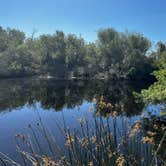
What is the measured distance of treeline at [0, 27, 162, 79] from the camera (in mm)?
38366

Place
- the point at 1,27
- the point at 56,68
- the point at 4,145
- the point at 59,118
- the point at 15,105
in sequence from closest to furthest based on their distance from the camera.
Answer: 1. the point at 4,145
2. the point at 59,118
3. the point at 15,105
4. the point at 56,68
5. the point at 1,27

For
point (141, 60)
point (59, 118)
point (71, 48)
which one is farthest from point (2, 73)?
point (59, 118)

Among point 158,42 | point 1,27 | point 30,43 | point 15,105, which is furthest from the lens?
point 1,27

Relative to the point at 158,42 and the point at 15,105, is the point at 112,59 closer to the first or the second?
the point at 158,42

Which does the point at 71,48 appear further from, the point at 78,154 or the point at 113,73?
the point at 78,154

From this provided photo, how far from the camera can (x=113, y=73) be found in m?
39.6

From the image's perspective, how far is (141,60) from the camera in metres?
37.6

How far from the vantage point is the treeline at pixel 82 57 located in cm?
3837

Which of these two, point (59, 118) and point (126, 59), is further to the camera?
point (126, 59)

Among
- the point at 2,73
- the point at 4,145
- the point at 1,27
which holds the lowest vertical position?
the point at 4,145

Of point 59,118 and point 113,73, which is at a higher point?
point 113,73

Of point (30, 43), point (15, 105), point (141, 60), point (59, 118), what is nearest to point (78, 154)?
point (59, 118)

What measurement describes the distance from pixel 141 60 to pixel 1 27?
111 ft

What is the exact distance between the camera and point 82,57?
44.8 m
